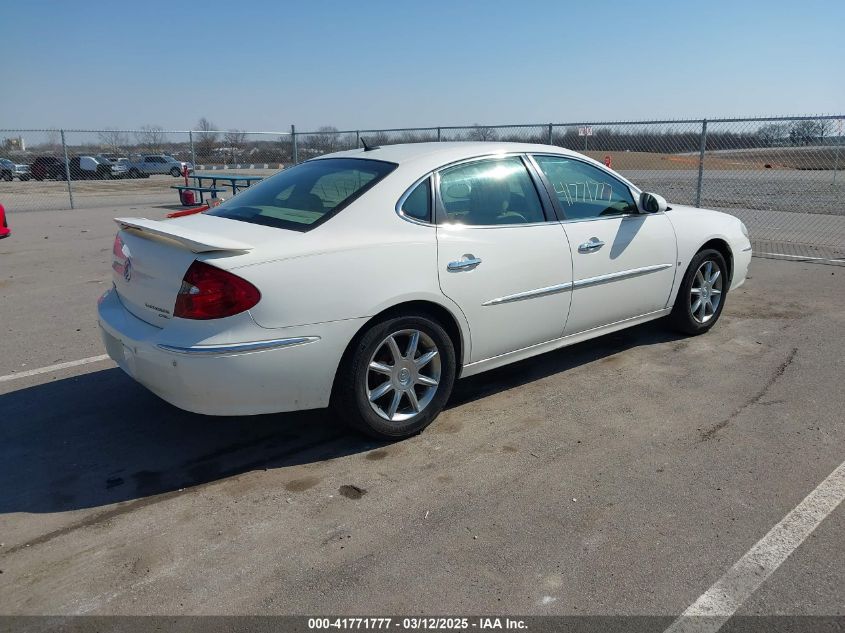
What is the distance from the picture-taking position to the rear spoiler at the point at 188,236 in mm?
3350

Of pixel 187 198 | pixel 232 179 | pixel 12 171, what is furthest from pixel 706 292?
pixel 12 171

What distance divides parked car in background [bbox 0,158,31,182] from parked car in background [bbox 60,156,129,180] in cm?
189

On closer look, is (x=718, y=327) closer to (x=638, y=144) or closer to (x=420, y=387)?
(x=420, y=387)

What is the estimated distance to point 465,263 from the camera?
4008 millimetres

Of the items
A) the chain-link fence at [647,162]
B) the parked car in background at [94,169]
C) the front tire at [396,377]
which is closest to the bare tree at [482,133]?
the chain-link fence at [647,162]

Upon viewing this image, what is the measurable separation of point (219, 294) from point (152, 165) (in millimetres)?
35447

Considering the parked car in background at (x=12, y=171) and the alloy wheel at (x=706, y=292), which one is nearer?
the alloy wheel at (x=706, y=292)

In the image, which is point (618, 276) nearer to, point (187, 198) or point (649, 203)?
point (649, 203)

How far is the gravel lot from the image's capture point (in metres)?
2.67

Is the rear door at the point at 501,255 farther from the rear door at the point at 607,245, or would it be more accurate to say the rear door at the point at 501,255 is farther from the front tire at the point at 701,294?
the front tire at the point at 701,294

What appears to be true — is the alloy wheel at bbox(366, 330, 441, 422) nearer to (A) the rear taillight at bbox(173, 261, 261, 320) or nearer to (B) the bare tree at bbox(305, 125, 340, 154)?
(A) the rear taillight at bbox(173, 261, 261, 320)

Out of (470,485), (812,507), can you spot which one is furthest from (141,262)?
(812,507)

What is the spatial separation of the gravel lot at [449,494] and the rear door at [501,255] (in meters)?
0.52

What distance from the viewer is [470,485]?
11.3 ft
